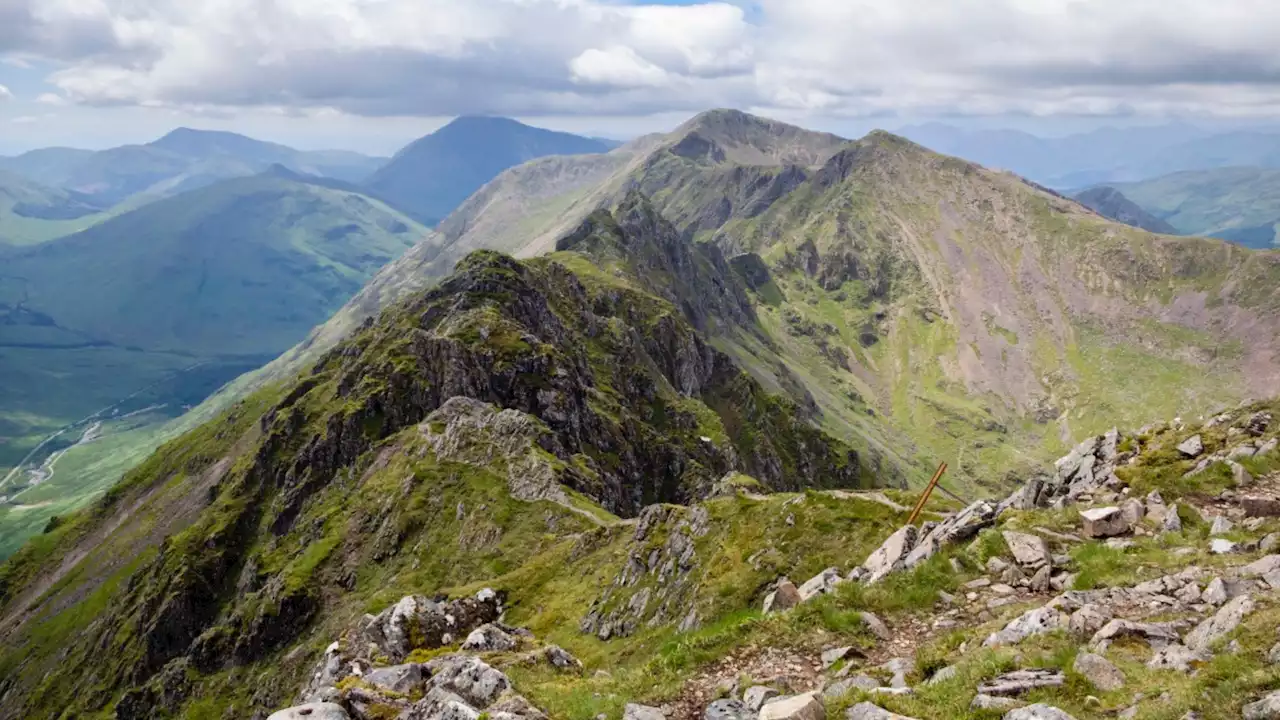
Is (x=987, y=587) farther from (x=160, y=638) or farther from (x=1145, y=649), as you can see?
(x=160, y=638)

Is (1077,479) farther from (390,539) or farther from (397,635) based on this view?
(390,539)

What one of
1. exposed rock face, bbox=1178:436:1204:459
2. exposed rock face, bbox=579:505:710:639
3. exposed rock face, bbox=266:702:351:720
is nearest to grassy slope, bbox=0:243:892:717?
exposed rock face, bbox=579:505:710:639

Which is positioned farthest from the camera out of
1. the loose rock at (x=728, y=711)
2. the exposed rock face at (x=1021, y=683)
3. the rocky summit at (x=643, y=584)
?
the loose rock at (x=728, y=711)

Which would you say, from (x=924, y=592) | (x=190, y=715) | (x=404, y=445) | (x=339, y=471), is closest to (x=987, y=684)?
(x=924, y=592)

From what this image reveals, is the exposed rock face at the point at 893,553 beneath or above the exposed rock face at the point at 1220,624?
beneath

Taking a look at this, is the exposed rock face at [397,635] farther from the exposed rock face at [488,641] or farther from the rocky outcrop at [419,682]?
the exposed rock face at [488,641]

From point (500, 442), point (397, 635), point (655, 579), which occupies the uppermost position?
point (397, 635)

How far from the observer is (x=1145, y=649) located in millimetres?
17922

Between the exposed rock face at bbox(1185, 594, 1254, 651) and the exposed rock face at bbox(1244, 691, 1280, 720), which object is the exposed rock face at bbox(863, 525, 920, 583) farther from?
the exposed rock face at bbox(1244, 691, 1280, 720)

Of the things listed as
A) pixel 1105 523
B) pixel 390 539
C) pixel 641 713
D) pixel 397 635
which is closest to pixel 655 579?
pixel 397 635

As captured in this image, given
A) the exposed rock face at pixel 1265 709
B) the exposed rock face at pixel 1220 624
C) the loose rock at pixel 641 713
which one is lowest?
the loose rock at pixel 641 713

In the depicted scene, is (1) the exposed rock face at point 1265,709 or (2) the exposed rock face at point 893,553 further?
(2) the exposed rock face at point 893,553

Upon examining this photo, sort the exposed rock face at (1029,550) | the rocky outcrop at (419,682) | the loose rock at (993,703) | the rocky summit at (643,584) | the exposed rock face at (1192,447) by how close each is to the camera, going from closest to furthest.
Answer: the loose rock at (993,703) → the rocky summit at (643,584) → the rocky outcrop at (419,682) → the exposed rock face at (1029,550) → the exposed rock face at (1192,447)

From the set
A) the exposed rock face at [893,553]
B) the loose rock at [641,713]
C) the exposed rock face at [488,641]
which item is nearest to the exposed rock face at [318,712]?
the loose rock at [641,713]
